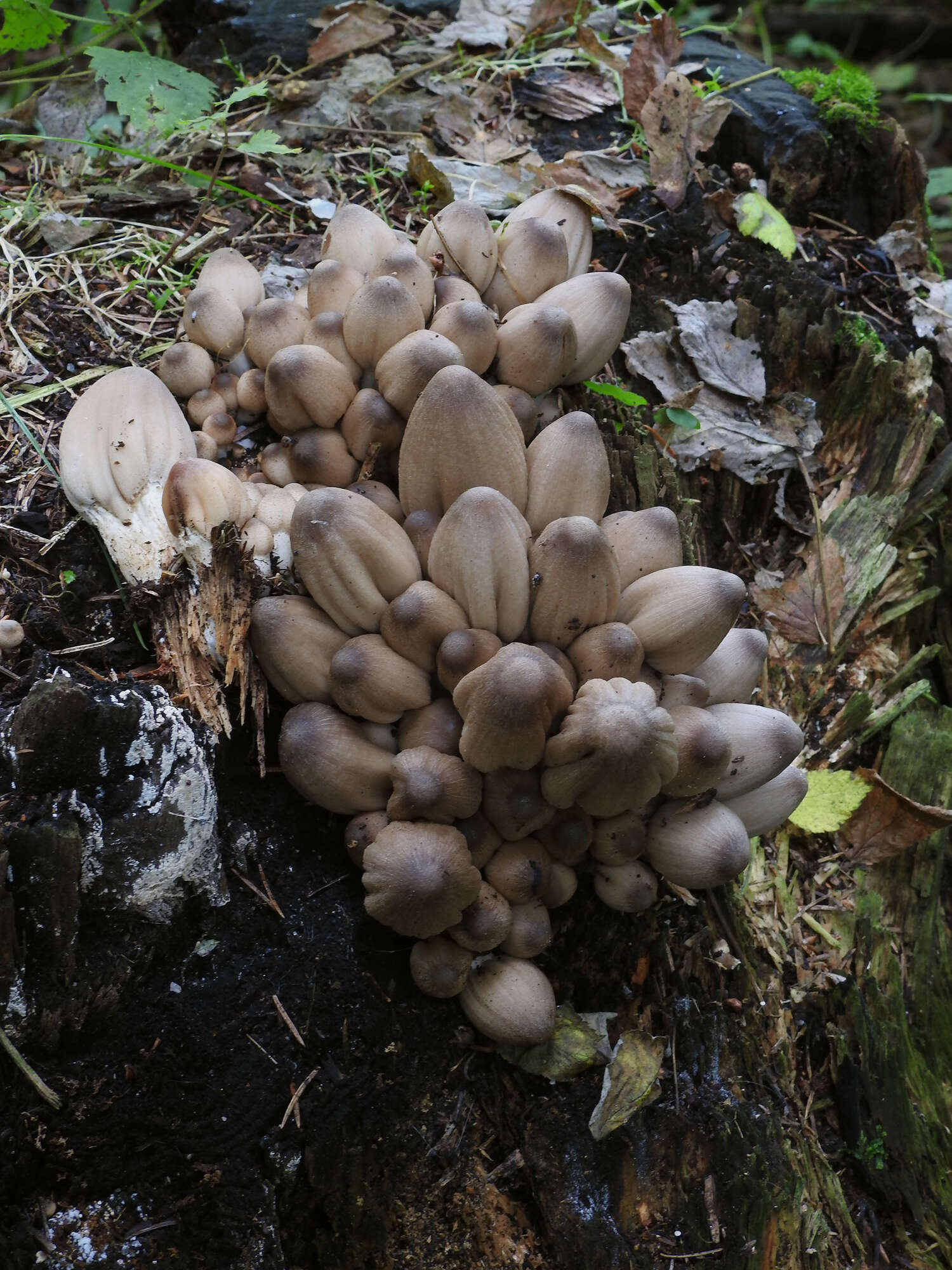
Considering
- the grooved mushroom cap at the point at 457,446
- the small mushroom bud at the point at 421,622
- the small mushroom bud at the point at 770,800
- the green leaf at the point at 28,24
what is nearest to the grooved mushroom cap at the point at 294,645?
the small mushroom bud at the point at 421,622

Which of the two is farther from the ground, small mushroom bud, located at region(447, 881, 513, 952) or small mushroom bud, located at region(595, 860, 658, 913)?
small mushroom bud, located at region(447, 881, 513, 952)

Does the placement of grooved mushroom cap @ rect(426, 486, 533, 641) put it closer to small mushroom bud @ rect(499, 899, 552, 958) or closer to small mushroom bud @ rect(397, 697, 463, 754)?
small mushroom bud @ rect(397, 697, 463, 754)

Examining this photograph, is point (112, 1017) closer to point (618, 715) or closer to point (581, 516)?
point (618, 715)

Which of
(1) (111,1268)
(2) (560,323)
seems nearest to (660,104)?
(2) (560,323)

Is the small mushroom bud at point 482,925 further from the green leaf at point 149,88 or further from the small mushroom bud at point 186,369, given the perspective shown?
the green leaf at point 149,88

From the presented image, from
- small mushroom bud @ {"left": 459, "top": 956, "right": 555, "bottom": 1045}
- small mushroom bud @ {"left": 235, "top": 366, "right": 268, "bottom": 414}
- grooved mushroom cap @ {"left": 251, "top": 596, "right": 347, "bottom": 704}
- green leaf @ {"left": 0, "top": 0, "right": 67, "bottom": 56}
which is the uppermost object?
green leaf @ {"left": 0, "top": 0, "right": 67, "bottom": 56}

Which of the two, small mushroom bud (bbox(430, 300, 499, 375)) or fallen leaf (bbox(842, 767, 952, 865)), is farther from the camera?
fallen leaf (bbox(842, 767, 952, 865))

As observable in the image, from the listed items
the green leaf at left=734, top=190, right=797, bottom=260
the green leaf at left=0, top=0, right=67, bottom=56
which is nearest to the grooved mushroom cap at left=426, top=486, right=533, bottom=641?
the green leaf at left=734, top=190, right=797, bottom=260
